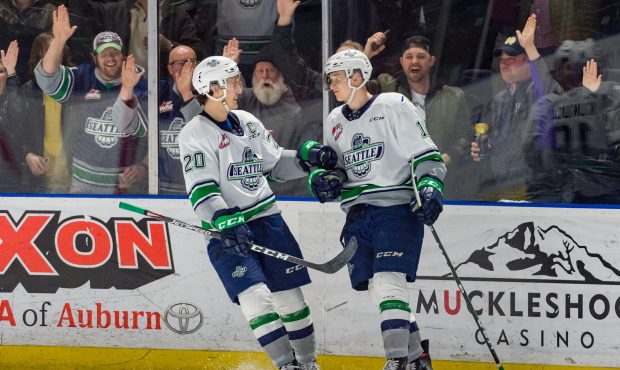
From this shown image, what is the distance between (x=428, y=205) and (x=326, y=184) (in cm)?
42

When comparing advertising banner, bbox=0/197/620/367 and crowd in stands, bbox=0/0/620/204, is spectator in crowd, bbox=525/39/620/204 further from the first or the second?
advertising banner, bbox=0/197/620/367

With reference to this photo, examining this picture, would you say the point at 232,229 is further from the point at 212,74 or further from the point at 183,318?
the point at 183,318

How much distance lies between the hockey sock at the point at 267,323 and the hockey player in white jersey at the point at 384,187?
0.39 m

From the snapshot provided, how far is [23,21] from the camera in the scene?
583 centimetres

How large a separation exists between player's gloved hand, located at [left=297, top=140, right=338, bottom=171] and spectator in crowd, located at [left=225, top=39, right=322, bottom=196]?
597mm

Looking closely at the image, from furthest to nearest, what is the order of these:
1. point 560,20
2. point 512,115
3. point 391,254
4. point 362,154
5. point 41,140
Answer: point 41,140 → point 512,115 → point 560,20 → point 362,154 → point 391,254

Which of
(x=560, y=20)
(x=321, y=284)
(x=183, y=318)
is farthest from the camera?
(x=183, y=318)

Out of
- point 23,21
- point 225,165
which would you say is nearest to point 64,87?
point 23,21

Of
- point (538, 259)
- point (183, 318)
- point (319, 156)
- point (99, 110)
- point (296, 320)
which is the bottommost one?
point (183, 318)

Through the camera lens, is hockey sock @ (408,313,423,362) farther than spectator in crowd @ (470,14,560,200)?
No

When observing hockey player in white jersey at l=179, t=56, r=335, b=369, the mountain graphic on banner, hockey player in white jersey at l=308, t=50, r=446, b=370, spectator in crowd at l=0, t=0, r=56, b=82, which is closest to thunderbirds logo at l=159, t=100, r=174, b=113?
spectator in crowd at l=0, t=0, r=56, b=82

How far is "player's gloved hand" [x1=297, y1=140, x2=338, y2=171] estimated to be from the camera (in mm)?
5003

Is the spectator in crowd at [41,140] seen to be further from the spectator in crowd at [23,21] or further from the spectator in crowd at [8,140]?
the spectator in crowd at [23,21]

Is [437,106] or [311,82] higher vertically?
[311,82]
